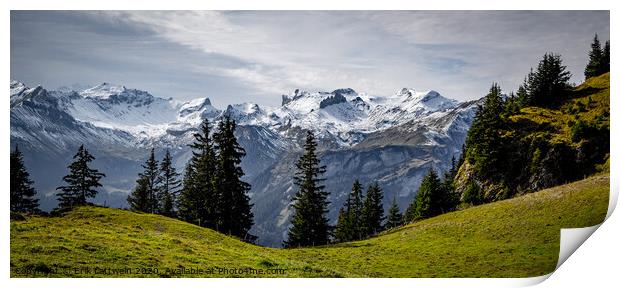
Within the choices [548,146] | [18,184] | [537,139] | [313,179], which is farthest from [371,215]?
[18,184]

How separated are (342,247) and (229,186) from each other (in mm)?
17244

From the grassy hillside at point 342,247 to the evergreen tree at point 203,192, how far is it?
27.7 ft

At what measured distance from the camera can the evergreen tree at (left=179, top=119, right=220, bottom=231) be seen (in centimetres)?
6244

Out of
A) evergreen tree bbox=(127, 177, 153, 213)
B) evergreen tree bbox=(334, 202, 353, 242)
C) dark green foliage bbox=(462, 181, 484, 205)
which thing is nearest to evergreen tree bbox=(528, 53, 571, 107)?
dark green foliage bbox=(462, 181, 484, 205)

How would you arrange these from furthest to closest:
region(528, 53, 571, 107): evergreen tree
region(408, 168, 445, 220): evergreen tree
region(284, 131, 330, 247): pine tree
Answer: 1. region(528, 53, 571, 107): evergreen tree
2. region(408, 168, 445, 220): evergreen tree
3. region(284, 131, 330, 247): pine tree

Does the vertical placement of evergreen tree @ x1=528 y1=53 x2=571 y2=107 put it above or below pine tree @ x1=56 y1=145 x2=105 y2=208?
above

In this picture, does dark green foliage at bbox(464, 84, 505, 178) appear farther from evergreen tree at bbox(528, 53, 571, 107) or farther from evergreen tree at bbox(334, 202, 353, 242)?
evergreen tree at bbox(334, 202, 353, 242)

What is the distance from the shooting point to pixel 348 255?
4669cm

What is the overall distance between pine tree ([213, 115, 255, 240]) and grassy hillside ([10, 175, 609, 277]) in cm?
900

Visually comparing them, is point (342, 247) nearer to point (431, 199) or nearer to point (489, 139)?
point (431, 199)

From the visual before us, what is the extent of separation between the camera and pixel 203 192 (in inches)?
2532

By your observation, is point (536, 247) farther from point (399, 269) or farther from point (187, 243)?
point (187, 243)
